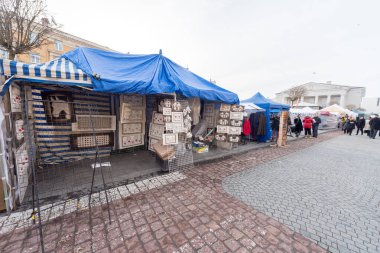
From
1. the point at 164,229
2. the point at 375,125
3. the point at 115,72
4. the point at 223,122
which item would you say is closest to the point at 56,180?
the point at 115,72

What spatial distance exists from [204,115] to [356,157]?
23.6ft

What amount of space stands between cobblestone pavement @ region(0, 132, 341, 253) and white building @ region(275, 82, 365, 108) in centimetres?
5189

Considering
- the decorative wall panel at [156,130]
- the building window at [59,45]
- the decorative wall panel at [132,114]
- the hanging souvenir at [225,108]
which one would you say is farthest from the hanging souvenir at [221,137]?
the building window at [59,45]

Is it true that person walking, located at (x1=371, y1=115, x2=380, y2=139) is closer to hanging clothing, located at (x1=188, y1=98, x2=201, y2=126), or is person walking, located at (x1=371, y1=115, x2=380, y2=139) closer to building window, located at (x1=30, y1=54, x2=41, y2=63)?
hanging clothing, located at (x1=188, y1=98, x2=201, y2=126)

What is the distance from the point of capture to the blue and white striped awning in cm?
238

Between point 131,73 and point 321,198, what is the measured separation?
5.50 metres

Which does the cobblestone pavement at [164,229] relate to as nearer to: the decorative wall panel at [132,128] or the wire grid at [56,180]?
the wire grid at [56,180]

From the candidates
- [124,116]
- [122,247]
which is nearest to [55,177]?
[124,116]

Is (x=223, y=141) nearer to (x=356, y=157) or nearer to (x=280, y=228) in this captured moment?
(x=280, y=228)

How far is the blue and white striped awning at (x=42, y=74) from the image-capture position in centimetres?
238

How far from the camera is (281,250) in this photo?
2.05 meters

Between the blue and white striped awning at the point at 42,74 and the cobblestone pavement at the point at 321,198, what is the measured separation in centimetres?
404

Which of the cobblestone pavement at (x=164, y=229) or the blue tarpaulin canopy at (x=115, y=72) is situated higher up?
the blue tarpaulin canopy at (x=115, y=72)

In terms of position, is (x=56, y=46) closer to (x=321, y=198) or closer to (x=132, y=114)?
(x=132, y=114)
